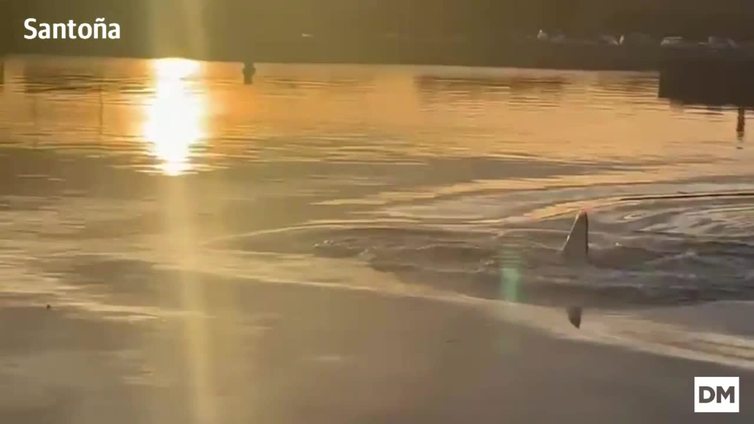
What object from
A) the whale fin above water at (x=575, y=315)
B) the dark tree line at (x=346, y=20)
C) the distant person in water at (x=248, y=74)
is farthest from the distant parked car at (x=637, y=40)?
the whale fin above water at (x=575, y=315)

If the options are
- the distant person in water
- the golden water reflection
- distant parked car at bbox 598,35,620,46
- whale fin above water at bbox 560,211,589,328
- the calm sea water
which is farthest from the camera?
distant parked car at bbox 598,35,620,46

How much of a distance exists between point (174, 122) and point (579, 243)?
14.0 m

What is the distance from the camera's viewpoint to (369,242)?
1138cm

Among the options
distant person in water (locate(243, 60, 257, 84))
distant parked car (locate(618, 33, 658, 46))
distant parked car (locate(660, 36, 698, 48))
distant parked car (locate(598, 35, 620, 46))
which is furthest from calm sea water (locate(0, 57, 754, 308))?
distant parked car (locate(598, 35, 620, 46))

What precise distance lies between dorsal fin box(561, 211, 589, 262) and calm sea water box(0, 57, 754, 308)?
16cm

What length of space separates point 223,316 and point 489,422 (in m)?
2.56

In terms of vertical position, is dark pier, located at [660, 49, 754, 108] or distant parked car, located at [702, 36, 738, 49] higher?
distant parked car, located at [702, 36, 738, 49]

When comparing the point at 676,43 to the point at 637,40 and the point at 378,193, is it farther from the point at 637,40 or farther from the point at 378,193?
the point at 378,193

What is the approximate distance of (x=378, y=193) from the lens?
14.8m

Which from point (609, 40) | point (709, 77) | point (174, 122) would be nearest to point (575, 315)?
point (174, 122)

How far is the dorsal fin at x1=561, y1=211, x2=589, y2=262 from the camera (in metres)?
10.8

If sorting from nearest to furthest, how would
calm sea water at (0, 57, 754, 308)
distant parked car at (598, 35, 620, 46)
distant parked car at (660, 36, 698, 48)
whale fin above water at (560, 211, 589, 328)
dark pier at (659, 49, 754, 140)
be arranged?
1. calm sea water at (0, 57, 754, 308)
2. whale fin above water at (560, 211, 589, 328)
3. dark pier at (659, 49, 754, 140)
4. distant parked car at (660, 36, 698, 48)
5. distant parked car at (598, 35, 620, 46)

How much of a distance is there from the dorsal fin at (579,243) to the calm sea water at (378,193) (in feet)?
0.53

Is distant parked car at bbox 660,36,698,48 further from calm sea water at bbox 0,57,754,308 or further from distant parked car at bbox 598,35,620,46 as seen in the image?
calm sea water at bbox 0,57,754,308
